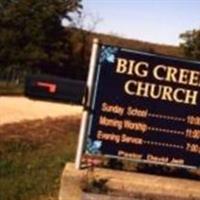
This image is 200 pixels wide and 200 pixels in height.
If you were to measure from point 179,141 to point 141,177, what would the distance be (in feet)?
1.76

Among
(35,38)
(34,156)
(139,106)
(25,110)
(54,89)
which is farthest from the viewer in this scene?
(35,38)

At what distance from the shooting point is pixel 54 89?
7508mm

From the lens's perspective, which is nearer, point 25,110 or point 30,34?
point 25,110

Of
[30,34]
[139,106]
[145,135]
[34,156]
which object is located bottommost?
[34,156]

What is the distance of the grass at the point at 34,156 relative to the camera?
895 centimetres

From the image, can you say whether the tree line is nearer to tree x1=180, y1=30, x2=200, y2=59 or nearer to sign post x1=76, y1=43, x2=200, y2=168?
tree x1=180, y1=30, x2=200, y2=59

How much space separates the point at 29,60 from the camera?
37.9 m

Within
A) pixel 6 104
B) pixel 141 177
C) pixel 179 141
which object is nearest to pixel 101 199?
pixel 141 177

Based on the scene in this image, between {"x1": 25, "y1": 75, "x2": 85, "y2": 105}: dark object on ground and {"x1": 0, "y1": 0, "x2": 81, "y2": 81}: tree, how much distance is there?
29939 mm

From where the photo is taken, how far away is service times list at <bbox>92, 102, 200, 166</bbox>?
7.64 meters

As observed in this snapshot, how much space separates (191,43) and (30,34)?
911 centimetres

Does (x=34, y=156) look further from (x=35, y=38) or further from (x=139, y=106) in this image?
(x=35, y=38)

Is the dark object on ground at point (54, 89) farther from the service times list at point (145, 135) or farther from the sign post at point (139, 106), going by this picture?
the service times list at point (145, 135)

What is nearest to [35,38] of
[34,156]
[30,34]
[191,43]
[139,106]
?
[30,34]
